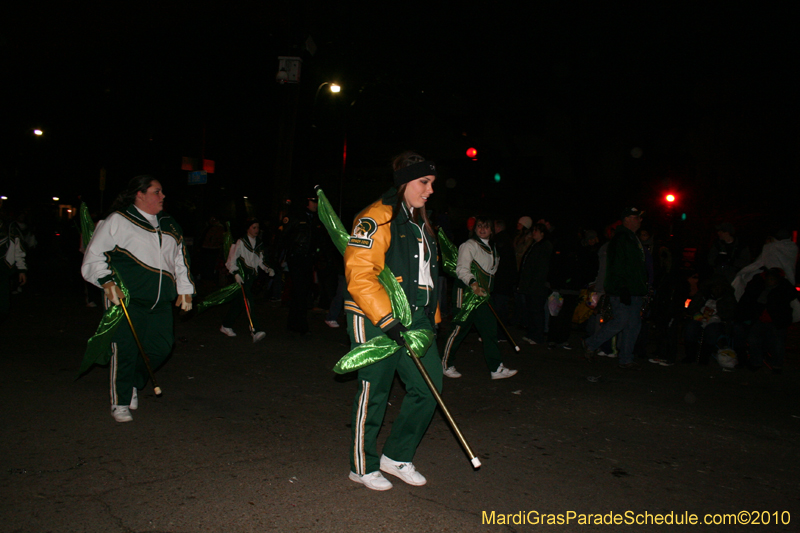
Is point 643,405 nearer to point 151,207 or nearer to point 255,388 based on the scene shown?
point 255,388

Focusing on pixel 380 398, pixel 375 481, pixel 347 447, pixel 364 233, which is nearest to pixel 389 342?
pixel 380 398

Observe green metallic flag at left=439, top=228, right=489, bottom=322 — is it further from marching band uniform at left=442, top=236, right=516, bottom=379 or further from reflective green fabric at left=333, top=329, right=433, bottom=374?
reflective green fabric at left=333, top=329, right=433, bottom=374

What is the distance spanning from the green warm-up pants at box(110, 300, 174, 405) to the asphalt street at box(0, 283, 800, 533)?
28cm

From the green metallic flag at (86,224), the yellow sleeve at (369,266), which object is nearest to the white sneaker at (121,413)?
the green metallic flag at (86,224)

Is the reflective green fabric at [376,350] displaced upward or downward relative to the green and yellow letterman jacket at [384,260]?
downward

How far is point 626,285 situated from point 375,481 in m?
4.81

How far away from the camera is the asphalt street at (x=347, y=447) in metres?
3.28

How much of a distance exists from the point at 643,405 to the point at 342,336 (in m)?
4.55

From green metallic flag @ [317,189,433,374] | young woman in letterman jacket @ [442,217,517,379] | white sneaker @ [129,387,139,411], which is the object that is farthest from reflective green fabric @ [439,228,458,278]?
white sneaker @ [129,387,139,411]

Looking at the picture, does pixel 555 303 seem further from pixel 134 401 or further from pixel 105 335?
pixel 105 335

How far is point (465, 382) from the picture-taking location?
21.2 ft

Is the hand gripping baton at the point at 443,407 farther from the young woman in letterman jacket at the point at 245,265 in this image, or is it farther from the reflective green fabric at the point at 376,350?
the young woman in letterman jacket at the point at 245,265

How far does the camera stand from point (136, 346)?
4711 mm

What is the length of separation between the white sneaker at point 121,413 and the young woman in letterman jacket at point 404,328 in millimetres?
2060
